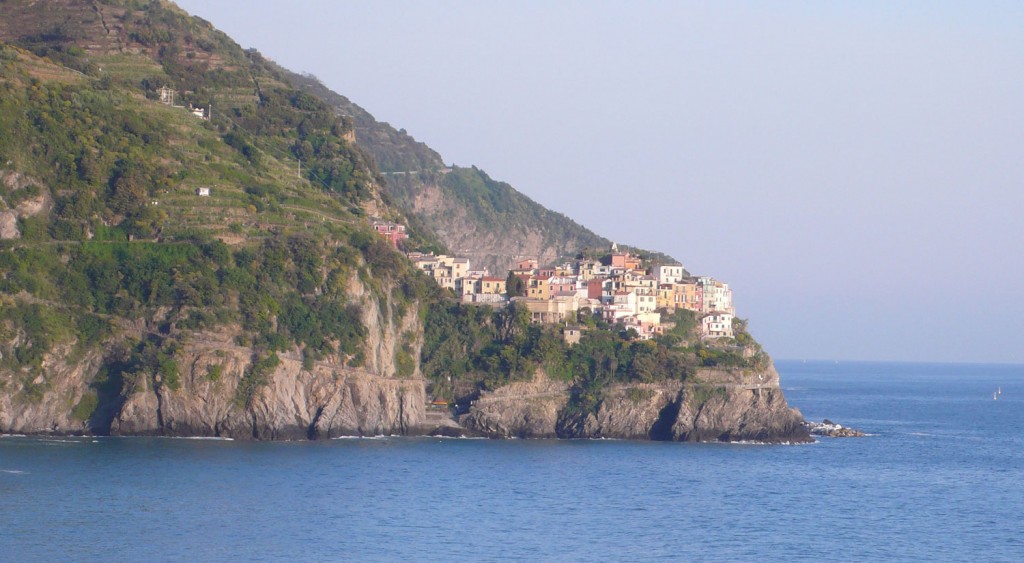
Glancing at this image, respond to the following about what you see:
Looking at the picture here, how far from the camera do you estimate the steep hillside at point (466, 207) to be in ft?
571

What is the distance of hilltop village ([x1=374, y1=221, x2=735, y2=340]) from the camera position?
96562 mm

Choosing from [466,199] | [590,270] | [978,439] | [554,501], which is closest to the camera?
[554,501]

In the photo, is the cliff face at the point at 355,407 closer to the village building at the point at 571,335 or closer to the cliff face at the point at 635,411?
the cliff face at the point at 635,411

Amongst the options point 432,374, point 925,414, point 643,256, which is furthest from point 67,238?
point 925,414

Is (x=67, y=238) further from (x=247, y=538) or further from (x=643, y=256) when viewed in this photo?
(x=643, y=256)

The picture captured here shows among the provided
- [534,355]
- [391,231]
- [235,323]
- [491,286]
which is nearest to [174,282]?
[235,323]

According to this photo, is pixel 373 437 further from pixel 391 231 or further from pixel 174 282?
pixel 391 231

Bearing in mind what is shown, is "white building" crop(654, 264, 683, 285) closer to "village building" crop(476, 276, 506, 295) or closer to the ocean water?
"village building" crop(476, 276, 506, 295)

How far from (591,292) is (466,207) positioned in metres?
76.7

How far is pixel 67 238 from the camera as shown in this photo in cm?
8469

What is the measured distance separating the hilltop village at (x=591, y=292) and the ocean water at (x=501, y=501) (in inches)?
504

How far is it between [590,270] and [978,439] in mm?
28079

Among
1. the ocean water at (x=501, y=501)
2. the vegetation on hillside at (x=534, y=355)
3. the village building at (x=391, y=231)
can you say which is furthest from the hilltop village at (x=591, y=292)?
the ocean water at (x=501, y=501)

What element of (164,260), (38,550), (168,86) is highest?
(168,86)
